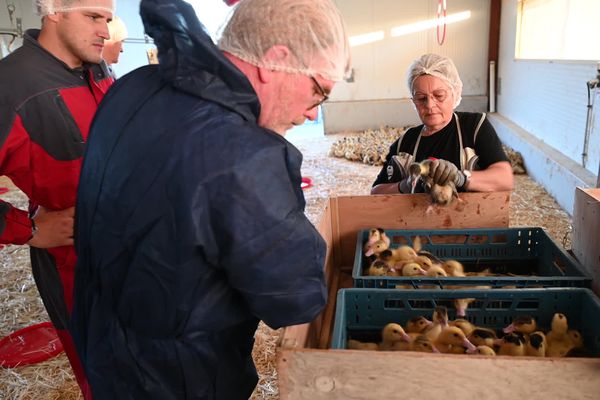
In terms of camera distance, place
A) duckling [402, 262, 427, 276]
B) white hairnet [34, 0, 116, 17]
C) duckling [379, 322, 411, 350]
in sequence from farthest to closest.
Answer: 1. duckling [402, 262, 427, 276]
2. white hairnet [34, 0, 116, 17]
3. duckling [379, 322, 411, 350]

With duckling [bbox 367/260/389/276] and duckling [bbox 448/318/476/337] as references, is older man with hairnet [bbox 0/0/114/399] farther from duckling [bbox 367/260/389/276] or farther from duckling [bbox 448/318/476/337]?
duckling [bbox 448/318/476/337]

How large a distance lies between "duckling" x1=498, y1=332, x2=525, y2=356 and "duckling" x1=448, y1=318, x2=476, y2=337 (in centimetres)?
10

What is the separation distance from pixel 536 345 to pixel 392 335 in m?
0.39

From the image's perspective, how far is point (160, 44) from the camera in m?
0.86

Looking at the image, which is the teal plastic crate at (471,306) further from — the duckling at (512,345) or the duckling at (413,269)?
the duckling at (413,269)

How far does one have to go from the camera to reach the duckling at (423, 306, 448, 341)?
1.36 meters

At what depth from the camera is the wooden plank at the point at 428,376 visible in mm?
878

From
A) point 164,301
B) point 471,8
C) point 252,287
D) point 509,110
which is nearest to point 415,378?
point 252,287

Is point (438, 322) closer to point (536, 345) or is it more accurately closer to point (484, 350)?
point (484, 350)

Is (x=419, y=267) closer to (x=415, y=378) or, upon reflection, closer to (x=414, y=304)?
(x=414, y=304)

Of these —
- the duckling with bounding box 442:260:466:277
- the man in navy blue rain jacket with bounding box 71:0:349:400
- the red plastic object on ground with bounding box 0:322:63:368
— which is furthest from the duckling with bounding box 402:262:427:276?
the red plastic object on ground with bounding box 0:322:63:368

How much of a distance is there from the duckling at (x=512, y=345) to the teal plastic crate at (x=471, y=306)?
0.11 meters

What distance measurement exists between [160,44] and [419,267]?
1.23m

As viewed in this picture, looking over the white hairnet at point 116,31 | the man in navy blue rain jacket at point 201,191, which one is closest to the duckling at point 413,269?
the man in navy blue rain jacket at point 201,191
